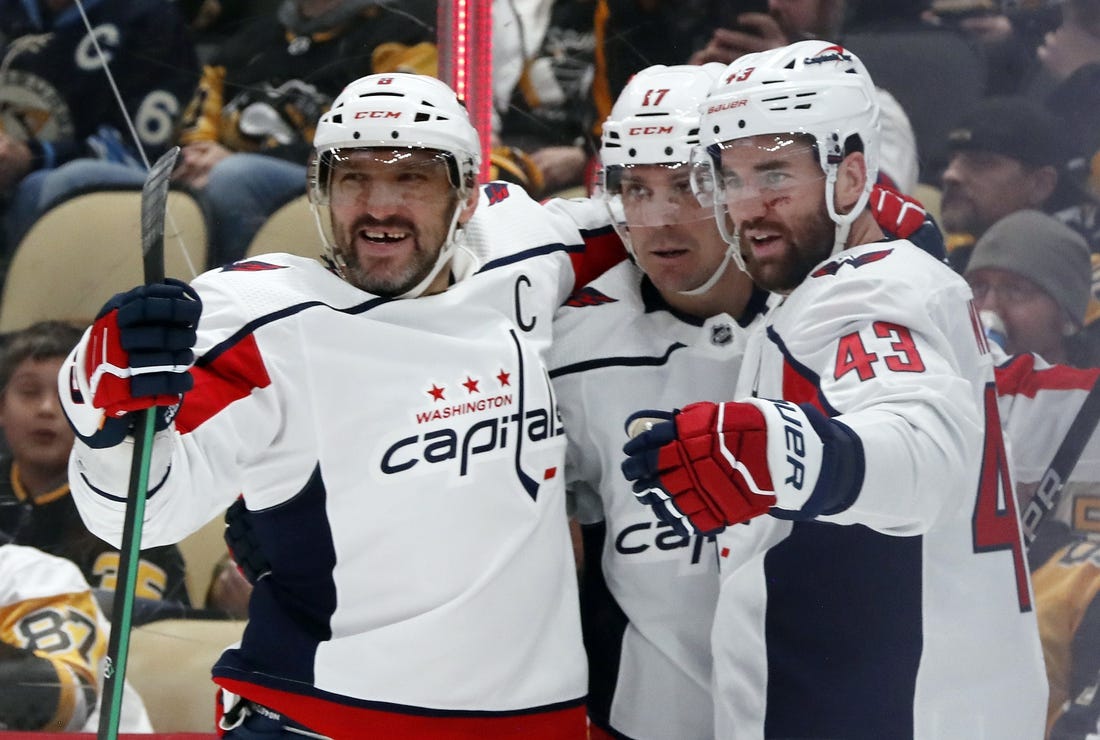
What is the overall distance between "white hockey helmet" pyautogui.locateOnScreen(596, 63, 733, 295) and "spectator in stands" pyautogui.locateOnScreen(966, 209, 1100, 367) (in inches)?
40.2

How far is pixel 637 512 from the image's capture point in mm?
2307

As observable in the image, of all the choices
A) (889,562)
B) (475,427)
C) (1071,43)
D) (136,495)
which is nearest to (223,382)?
(136,495)

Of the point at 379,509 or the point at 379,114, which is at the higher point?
the point at 379,114

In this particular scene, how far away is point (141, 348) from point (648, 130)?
3.34 ft

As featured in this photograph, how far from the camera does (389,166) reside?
7.17ft

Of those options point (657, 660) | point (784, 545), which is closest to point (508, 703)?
point (657, 660)

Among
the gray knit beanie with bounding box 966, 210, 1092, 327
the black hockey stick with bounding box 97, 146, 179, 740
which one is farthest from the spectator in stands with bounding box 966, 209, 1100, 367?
the black hockey stick with bounding box 97, 146, 179, 740

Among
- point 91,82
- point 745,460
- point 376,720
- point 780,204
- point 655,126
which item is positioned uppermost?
point 91,82

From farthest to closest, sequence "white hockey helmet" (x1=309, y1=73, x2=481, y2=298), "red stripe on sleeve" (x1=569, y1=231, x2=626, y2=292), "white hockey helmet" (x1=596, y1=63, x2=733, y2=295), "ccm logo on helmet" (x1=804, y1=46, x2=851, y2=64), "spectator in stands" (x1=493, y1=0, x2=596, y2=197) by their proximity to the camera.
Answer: "spectator in stands" (x1=493, y1=0, x2=596, y2=197), "red stripe on sleeve" (x1=569, y1=231, x2=626, y2=292), "white hockey helmet" (x1=596, y1=63, x2=733, y2=295), "white hockey helmet" (x1=309, y1=73, x2=481, y2=298), "ccm logo on helmet" (x1=804, y1=46, x2=851, y2=64)

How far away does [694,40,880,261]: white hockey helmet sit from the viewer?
1.96 meters

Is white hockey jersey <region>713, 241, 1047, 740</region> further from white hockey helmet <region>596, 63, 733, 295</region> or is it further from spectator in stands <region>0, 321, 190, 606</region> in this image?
spectator in stands <region>0, 321, 190, 606</region>

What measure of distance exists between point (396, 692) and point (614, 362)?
0.72 m

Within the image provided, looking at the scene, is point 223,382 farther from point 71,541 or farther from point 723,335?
point 71,541

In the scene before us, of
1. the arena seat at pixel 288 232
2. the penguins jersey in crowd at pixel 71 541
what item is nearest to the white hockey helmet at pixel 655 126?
the arena seat at pixel 288 232
